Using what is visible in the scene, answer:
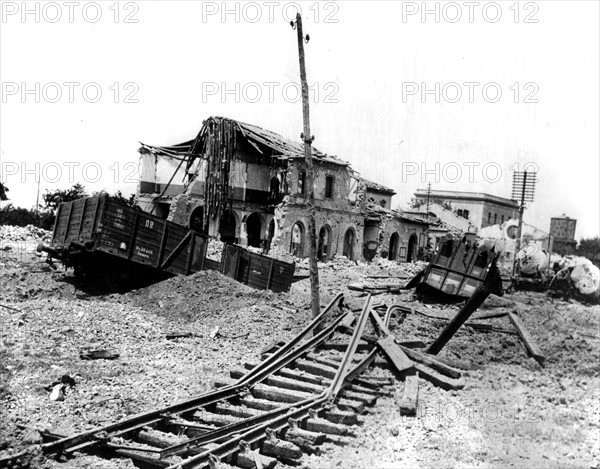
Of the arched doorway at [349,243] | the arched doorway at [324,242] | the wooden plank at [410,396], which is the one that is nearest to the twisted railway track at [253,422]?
the wooden plank at [410,396]

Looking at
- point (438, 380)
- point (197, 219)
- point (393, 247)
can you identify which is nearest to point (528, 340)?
point (438, 380)

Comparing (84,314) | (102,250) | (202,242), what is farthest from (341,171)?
(84,314)

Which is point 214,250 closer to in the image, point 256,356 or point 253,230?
point 253,230

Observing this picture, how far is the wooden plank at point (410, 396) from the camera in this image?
685 cm

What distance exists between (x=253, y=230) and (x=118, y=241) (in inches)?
872

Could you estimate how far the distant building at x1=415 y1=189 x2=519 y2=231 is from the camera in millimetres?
70938

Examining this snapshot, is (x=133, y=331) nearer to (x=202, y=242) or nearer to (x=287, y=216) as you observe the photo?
(x=202, y=242)

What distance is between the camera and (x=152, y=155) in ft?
119

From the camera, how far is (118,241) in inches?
621

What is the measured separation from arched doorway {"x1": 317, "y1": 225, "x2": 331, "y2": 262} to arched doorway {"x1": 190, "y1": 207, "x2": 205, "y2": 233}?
7.77 meters

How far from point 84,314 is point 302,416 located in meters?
7.25

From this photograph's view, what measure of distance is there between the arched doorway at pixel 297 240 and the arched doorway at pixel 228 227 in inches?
146

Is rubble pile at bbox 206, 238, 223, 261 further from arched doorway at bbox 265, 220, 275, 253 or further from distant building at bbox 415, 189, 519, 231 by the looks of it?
distant building at bbox 415, 189, 519, 231

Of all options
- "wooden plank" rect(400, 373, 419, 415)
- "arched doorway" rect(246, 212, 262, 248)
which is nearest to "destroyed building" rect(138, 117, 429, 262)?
"arched doorway" rect(246, 212, 262, 248)
